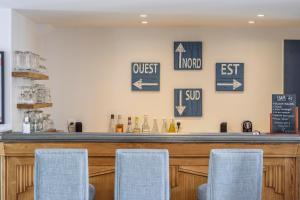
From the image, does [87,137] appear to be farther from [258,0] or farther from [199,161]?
[258,0]

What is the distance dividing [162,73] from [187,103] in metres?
0.51

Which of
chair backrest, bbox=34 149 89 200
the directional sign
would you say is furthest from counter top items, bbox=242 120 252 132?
chair backrest, bbox=34 149 89 200

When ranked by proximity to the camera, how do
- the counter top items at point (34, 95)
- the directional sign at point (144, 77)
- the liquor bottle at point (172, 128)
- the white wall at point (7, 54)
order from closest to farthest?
the white wall at point (7, 54), the counter top items at point (34, 95), the liquor bottle at point (172, 128), the directional sign at point (144, 77)

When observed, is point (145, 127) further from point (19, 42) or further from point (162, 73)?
point (19, 42)

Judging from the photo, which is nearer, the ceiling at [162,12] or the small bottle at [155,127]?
the ceiling at [162,12]

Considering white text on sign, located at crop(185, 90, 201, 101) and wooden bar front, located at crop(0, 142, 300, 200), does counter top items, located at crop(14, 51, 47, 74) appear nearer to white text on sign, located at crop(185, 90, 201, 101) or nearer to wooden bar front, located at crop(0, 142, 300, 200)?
wooden bar front, located at crop(0, 142, 300, 200)

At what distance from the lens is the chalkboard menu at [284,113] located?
3600mm

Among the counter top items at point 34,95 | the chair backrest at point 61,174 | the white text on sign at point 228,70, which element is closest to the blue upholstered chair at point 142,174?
the chair backrest at point 61,174

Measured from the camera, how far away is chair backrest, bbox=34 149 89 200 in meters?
2.93

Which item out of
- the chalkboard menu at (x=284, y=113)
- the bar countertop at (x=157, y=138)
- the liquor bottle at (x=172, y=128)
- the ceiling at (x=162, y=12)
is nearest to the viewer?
the bar countertop at (x=157, y=138)

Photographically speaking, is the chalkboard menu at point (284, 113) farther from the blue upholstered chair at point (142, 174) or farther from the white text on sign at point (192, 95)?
the white text on sign at point (192, 95)

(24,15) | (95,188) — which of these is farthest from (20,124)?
(95,188)

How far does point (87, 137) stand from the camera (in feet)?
11.2

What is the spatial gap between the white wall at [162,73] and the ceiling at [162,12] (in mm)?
240
